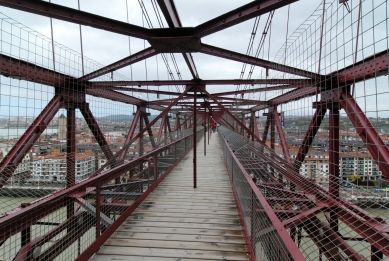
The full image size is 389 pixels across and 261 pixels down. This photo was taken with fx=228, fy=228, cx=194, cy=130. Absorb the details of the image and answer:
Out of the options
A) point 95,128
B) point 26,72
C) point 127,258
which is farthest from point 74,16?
point 95,128

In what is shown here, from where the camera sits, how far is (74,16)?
381cm

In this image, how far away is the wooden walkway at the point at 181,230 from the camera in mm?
3117

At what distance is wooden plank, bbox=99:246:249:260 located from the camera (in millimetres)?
3061

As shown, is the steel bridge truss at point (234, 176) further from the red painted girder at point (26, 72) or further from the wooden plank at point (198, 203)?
the wooden plank at point (198, 203)

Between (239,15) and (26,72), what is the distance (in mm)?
4747

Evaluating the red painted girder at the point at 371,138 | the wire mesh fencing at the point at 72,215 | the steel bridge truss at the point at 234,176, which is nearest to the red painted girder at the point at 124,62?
the steel bridge truss at the point at 234,176

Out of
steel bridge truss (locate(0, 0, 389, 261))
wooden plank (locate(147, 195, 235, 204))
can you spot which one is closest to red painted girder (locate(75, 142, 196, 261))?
steel bridge truss (locate(0, 0, 389, 261))

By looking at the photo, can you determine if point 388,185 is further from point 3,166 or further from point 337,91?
point 3,166

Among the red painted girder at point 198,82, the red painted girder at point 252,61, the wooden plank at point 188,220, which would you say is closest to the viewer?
the wooden plank at point 188,220

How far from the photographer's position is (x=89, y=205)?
4281mm

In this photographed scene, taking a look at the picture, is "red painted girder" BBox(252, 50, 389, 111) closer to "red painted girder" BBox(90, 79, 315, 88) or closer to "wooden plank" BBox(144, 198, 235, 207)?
"red painted girder" BBox(90, 79, 315, 88)

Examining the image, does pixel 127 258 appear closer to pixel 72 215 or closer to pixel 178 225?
pixel 178 225

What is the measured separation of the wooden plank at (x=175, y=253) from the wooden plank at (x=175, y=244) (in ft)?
0.24

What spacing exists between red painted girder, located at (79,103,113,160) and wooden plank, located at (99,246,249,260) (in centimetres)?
535
